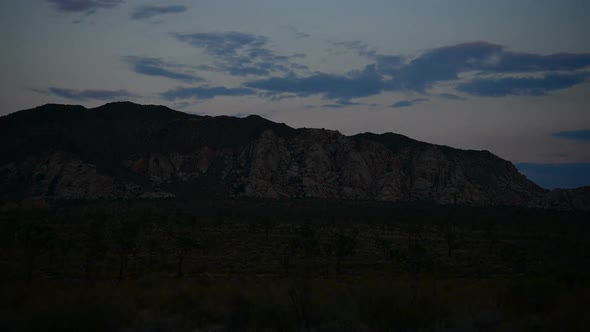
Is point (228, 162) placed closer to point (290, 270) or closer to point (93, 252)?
point (93, 252)

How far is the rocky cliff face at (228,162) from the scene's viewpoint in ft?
389

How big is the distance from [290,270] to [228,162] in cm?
9838

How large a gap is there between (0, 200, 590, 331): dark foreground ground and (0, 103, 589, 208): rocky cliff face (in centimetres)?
1657

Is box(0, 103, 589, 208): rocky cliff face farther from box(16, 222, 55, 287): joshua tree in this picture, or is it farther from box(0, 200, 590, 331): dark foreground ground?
box(16, 222, 55, 287): joshua tree

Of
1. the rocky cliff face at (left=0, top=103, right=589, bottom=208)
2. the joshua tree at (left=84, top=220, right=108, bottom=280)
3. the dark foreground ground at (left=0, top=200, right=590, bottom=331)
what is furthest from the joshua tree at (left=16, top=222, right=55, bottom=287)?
the rocky cliff face at (left=0, top=103, right=589, bottom=208)

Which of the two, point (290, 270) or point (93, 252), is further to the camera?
point (290, 270)

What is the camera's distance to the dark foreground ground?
14.8m

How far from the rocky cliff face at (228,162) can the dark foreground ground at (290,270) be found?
16.6 meters

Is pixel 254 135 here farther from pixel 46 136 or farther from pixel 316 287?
pixel 316 287

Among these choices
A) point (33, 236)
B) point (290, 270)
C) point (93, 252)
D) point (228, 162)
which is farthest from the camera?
point (228, 162)

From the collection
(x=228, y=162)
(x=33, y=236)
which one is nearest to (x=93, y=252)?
(x=33, y=236)

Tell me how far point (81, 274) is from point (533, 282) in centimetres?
3135

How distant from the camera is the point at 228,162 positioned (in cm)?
13700

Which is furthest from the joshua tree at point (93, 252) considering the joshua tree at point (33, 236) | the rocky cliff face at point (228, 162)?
the rocky cliff face at point (228, 162)
